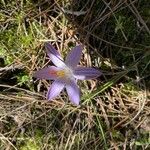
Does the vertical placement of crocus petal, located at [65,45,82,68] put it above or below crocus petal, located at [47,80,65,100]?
above

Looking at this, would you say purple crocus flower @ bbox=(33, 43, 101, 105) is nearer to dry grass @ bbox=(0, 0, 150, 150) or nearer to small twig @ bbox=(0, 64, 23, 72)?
dry grass @ bbox=(0, 0, 150, 150)

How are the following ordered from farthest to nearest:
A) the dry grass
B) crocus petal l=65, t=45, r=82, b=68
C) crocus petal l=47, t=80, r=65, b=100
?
the dry grass, crocus petal l=47, t=80, r=65, b=100, crocus petal l=65, t=45, r=82, b=68

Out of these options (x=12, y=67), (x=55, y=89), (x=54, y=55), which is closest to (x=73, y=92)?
(x=55, y=89)

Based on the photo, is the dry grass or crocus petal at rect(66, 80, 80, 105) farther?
the dry grass

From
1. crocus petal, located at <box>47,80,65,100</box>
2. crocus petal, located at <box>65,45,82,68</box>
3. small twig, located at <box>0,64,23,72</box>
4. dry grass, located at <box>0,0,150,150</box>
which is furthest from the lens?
small twig, located at <box>0,64,23,72</box>

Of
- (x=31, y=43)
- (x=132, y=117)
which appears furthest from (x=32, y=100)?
(x=132, y=117)

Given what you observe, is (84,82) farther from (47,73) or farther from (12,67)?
(12,67)

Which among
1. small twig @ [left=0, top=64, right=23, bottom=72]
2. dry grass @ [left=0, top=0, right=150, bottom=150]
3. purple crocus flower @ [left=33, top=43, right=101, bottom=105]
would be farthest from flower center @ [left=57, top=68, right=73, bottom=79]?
small twig @ [left=0, top=64, right=23, bottom=72]
